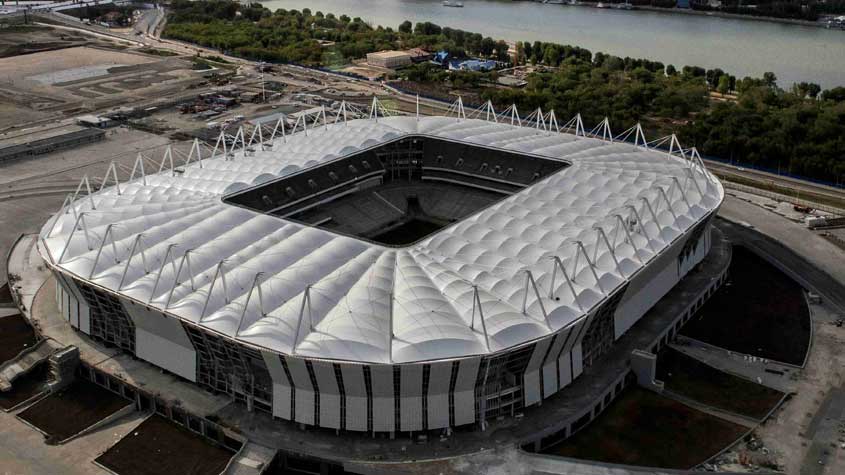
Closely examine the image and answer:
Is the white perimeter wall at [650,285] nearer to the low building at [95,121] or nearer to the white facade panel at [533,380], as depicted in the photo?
the white facade panel at [533,380]

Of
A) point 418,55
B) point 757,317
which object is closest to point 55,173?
point 757,317

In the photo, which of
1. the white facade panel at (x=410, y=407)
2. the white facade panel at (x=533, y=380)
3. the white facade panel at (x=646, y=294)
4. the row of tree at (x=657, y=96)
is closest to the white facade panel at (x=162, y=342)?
the white facade panel at (x=410, y=407)

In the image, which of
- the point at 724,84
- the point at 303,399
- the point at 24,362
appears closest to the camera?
the point at 303,399

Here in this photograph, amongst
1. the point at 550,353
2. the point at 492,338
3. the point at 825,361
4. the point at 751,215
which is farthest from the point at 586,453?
the point at 751,215

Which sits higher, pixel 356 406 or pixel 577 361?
pixel 577 361

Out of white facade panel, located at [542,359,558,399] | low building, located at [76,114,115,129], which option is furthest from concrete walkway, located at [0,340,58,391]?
low building, located at [76,114,115,129]

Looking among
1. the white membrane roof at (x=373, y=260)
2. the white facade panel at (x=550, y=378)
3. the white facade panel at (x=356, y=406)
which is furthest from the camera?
the white facade panel at (x=550, y=378)

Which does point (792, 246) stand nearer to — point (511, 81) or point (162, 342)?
point (162, 342)
